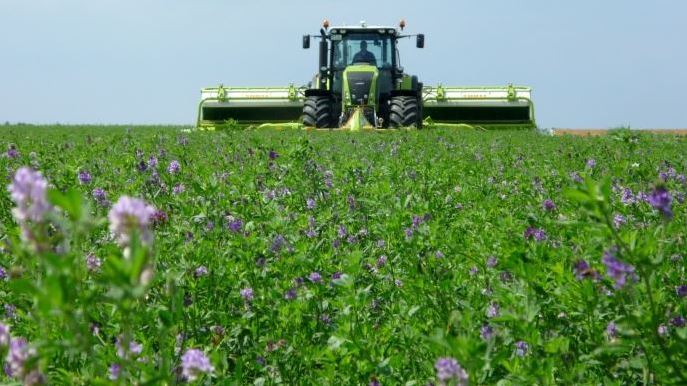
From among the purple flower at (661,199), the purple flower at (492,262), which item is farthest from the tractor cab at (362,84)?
the purple flower at (661,199)

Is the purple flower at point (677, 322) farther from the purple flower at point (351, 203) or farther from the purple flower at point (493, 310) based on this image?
the purple flower at point (351, 203)

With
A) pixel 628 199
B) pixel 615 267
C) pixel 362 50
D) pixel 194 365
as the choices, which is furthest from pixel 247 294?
pixel 362 50

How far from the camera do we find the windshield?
22.1 meters

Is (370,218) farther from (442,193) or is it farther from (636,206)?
(636,206)

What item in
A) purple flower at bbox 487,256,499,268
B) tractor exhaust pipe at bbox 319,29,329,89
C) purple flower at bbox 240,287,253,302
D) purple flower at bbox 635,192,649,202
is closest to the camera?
purple flower at bbox 240,287,253,302

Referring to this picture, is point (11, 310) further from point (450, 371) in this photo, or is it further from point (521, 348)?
point (450, 371)

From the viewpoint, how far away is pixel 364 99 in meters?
20.8

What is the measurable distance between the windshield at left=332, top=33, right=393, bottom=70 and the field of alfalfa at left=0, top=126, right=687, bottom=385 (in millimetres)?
16762

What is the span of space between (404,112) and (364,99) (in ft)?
3.99

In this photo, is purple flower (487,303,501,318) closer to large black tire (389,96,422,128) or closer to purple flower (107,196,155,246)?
purple flower (107,196,155,246)

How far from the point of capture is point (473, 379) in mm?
1826

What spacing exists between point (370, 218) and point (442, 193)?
1308mm

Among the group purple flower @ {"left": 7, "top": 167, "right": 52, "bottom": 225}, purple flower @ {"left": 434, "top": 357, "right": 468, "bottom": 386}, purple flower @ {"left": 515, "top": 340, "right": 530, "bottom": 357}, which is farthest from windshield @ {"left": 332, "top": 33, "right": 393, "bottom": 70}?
purple flower @ {"left": 7, "top": 167, "right": 52, "bottom": 225}

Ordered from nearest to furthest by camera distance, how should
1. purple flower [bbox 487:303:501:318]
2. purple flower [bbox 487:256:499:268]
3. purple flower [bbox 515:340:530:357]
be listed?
1. purple flower [bbox 515:340:530:357]
2. purple flower [bbox 487:303:501:318]
3. purple flower [bbox 487:256:499:268]
